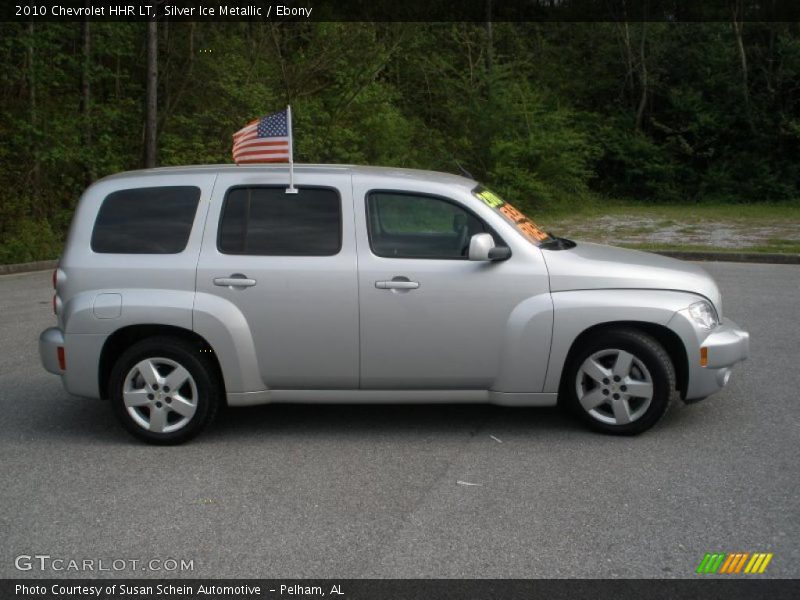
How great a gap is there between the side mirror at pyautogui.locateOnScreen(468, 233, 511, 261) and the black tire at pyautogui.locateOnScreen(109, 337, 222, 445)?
6.03 feet

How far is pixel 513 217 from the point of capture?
6.25 metres

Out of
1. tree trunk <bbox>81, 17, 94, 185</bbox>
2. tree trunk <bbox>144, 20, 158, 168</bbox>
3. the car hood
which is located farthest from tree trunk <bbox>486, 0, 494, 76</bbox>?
the car hood

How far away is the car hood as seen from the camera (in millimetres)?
5824

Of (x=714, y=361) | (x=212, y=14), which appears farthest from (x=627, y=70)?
(x=714, y=361)

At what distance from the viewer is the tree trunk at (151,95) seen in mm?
18828

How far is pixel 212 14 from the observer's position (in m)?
22.6

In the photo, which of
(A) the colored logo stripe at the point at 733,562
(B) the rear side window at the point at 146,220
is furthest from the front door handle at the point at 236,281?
(A) the colored logo stripe at the point at 733,562

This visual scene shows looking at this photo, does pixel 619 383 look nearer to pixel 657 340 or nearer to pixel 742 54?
pixel 657 340

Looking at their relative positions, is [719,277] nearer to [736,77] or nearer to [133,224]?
[133,224]

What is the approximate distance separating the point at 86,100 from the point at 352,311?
55.7ft

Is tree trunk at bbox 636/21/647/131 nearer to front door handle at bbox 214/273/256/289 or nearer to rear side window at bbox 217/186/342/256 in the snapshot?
rear side window at bbox 217/186/342/256

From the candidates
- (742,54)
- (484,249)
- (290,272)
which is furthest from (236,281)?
(742,54)

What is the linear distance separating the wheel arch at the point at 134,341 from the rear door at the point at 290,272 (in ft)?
1.05

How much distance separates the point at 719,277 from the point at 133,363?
1041 cm
